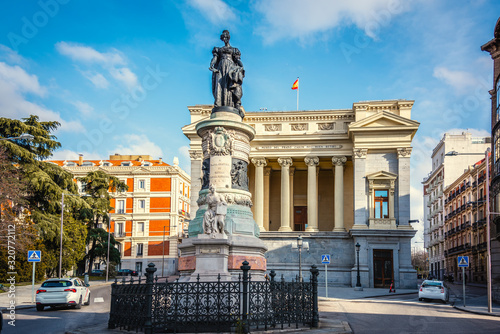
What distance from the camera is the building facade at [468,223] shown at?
211 ft

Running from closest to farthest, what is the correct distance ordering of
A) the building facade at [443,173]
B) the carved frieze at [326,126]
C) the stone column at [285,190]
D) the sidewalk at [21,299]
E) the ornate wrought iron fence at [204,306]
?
the ornate wrought iron fence at [204,306], the sidewalk at [21,299], the stone column at [285,190], the carved frieze at [326,126], the building facade at [443,173]

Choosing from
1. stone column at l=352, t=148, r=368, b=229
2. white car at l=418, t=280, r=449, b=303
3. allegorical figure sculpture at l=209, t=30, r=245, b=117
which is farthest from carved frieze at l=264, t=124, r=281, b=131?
allegorical figure sculpture at l=209, t=30, r=245, b=117

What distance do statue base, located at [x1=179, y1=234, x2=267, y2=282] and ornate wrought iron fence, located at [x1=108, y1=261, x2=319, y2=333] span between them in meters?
1.95

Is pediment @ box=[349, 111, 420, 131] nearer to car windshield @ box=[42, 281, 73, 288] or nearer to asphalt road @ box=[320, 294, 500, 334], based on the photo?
asphalt road @ box=[320, 294, 500, 334]

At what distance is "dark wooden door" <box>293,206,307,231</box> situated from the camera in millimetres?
59719

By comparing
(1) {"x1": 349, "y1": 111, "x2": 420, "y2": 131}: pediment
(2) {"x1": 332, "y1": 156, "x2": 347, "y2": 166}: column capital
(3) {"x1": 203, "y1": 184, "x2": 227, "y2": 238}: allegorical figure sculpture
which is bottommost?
(3) {"x1": 203, "y1": 184, "x2": 227, "y2": 238}: allegorical figure sculpture

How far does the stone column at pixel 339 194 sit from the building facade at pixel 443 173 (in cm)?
3454

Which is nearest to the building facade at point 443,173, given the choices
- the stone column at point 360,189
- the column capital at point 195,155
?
the stone column at point 360,189

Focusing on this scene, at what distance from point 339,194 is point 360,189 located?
263 centimetres

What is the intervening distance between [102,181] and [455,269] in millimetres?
53518

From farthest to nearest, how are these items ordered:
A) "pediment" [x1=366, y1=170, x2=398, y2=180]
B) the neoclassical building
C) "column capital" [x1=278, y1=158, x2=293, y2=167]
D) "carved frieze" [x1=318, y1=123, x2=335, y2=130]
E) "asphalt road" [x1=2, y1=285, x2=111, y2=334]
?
1. "carved frieze" [x1=318, y1=123, x2=335, y2=130]
2. "column capital" [x1=278, y1=158, x2=293, y2=167]
3. "pediment" [x1=366, y1=170, x2=398, y2=180]
4. the neoclassical building
5. "asphalt road" [x1=2, y1=285, x2=111, y2=334]

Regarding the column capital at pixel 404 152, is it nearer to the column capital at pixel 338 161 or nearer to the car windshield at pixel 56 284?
the column capital at pixel 338 161

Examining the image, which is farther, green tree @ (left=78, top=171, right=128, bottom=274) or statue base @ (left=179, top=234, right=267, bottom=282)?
green tree @ (left=78, top=171, right=128, bottom=274)

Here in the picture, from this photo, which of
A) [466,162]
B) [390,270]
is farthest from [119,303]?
[466,162]
